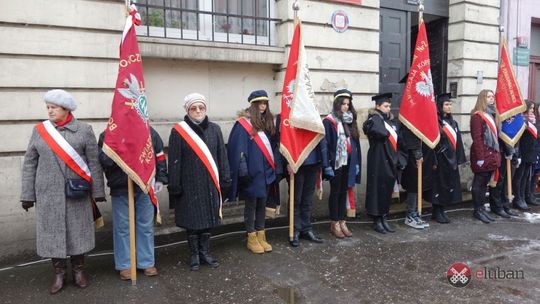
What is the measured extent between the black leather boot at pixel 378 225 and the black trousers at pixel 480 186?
176cm

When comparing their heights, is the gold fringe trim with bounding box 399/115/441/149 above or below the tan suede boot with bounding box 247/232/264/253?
above

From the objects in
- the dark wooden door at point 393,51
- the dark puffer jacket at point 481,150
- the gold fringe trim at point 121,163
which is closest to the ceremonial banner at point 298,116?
the gold fringe trim at point 121,163

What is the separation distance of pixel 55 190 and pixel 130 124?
90 centimetres

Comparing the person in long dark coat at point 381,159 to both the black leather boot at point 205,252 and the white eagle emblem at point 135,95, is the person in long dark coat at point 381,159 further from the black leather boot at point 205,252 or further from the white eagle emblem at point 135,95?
the white eagle emblem at point 135,95

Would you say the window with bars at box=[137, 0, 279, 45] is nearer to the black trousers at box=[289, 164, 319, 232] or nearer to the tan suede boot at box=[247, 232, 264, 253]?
the black trousers at box=[289, 164, 319, 232]

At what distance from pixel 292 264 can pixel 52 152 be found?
2725 mm

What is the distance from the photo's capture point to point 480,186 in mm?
6660

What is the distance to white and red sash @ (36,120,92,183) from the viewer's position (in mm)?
3877

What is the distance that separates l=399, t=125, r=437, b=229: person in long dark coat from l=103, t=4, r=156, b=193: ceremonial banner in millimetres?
3689

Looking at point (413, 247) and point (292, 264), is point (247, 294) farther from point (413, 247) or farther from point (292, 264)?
point (413, 247)

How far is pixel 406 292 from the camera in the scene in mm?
4094

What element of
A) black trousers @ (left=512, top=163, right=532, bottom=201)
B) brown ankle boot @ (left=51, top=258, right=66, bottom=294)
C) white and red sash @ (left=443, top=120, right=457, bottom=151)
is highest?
white and red sash @ (left=443, top=120, right=457, bottom=151)

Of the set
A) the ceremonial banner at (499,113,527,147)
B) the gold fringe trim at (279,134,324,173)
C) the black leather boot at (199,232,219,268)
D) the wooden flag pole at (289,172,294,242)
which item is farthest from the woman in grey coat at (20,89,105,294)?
the ceremonial banner at (499,113,527,147)

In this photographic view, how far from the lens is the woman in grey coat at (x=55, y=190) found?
388 cm
